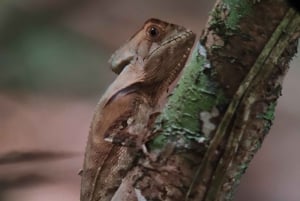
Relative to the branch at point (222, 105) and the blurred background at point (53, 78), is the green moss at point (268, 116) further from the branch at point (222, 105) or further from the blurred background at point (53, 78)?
the blurred background at point (53, 78)

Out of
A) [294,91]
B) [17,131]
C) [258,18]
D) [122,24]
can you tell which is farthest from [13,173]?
[258,18]

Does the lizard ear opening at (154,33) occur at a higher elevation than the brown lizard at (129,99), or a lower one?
higher

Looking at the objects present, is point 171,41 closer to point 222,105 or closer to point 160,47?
point 160,47

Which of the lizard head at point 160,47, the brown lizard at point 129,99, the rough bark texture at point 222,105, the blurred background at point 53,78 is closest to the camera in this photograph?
the rough bark texture at point 222,105

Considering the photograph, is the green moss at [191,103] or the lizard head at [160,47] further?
the lizard head at [160,47]

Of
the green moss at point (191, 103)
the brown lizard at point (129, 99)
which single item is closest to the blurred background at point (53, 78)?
the brown lizard at point (129, 99)

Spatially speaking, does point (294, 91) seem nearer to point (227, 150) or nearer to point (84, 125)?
point (84, 125)
